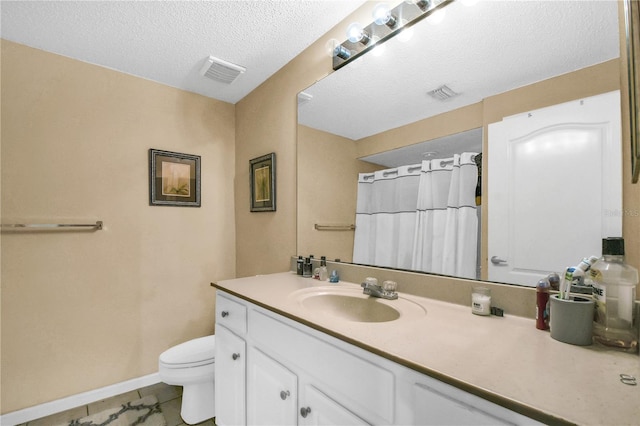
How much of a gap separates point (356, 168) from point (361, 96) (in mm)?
390

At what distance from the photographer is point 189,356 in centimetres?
172

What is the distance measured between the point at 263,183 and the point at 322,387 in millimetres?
1579

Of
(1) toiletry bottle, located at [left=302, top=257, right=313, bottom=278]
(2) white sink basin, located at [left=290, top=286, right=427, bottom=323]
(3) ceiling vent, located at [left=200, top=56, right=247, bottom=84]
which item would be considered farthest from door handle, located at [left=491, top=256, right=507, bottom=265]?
(3) ceiling vent, located at [left=200, top=56, right=247, bottom=84]

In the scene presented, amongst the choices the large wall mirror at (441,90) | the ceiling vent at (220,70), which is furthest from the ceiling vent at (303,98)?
the ceiling vent at (220,70)

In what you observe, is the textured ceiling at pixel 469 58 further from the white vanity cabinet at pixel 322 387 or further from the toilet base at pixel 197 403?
the toilet base at pixel 197 403

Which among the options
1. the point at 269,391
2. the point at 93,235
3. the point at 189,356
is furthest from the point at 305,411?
the point at 93,235

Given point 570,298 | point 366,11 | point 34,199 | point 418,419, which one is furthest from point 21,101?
point 570,298

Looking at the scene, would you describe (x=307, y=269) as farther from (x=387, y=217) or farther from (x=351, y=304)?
(x=387, y=217)

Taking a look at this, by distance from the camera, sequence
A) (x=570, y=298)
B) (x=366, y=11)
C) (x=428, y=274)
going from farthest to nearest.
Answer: (x=366, y=11) → (x=428, y=274) → (x=570, y=298)

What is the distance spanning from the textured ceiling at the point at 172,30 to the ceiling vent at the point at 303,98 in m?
0.30

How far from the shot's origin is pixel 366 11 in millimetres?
1488

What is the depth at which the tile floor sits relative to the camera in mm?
1739

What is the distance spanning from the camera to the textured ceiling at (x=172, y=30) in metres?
1.49

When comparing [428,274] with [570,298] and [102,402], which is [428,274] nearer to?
[570,298]
